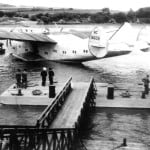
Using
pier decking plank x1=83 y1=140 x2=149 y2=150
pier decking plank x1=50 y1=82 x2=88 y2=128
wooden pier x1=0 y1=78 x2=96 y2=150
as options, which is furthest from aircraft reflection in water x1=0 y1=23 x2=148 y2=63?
pier decking plank x1=83 y1=140 x2=149 y2=150

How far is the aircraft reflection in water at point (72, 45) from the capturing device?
50.9 m

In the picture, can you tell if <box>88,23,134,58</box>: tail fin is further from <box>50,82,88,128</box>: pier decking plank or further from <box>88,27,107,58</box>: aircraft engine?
<box>50,82,88,128</box>: pier decking plank

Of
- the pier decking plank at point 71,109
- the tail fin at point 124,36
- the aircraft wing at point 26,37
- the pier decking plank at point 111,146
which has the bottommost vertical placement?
the pier decking plank at point 111,146

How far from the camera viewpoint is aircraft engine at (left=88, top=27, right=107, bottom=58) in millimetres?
49969

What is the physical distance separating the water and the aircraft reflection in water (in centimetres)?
138

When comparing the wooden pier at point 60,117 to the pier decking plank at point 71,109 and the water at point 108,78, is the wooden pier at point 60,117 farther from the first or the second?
the water at point 108,78

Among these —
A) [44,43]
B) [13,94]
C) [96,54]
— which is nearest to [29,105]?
[13,94]

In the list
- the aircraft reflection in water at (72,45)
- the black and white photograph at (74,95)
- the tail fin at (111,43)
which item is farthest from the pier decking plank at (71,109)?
the aircraft reflection in water at (72,45)

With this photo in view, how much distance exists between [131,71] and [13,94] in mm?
23118

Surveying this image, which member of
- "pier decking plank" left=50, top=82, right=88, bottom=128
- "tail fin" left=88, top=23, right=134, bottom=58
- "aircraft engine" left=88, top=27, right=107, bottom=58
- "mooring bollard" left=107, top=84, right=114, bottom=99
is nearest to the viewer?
"pier decking plank" left=50, top=82, right=88, bottom=128

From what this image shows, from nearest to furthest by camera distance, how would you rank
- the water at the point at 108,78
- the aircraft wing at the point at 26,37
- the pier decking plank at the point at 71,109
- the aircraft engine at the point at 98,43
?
the pier decking plank at the point at 71,109 < the water at the point at 108,78 < the aircraft engine at the point at 98,43 < the aircraft wing at the point at 26,37

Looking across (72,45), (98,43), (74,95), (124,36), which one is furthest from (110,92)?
(124,36)

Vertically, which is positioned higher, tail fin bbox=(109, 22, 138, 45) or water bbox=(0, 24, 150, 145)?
tail fin bbox=(109, 22, 138, 45)

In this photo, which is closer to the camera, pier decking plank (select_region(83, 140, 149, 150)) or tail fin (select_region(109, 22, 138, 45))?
pier decking plank (select_region(83, 140, 149, 150))
